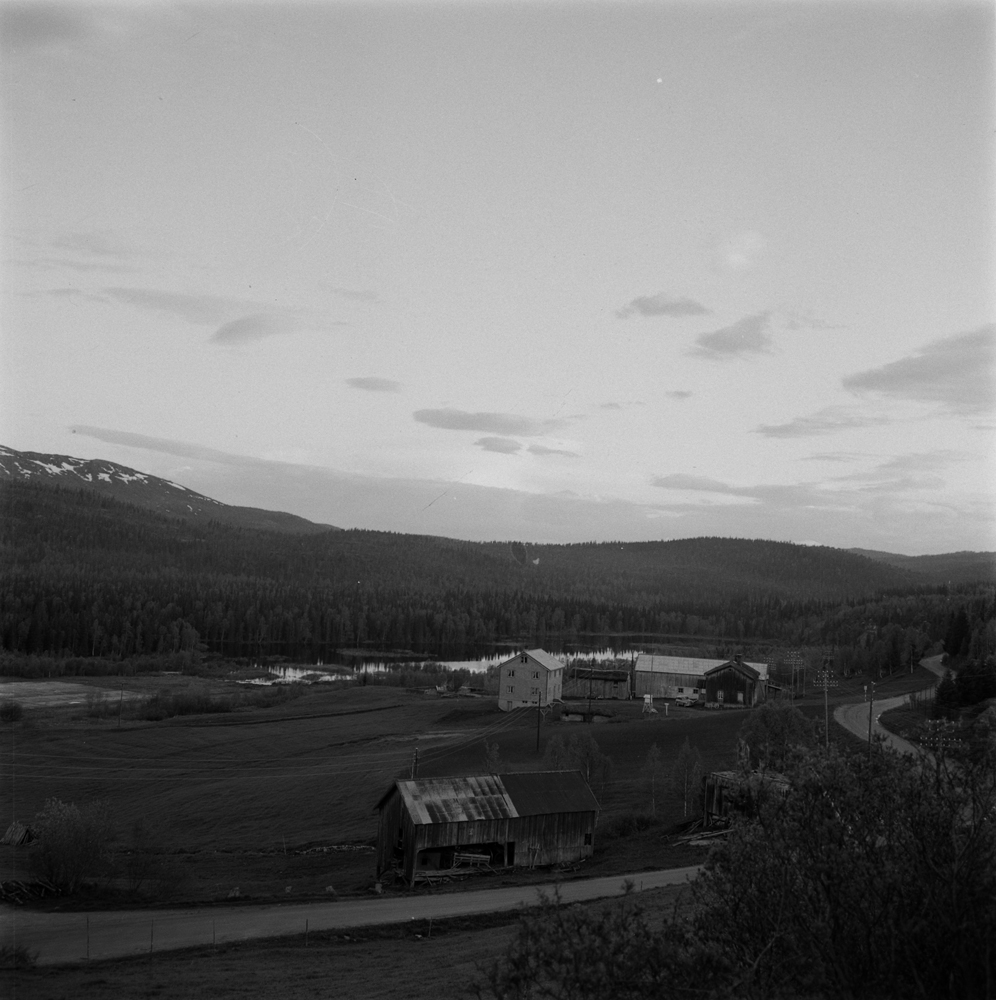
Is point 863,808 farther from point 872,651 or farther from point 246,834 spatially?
point 872,651

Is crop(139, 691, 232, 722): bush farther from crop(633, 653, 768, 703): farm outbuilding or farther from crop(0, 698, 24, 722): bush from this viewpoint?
crop(633, 653, 768, 703): farm outbuilding

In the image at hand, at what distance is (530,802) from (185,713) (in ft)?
154

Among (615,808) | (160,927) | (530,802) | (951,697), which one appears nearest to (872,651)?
(951,697)

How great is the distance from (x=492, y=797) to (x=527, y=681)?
32.8 meters

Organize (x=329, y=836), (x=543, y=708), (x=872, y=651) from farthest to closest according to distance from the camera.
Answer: (x=872, y=651) → (x=543, y=708) → (x=329, y=836)

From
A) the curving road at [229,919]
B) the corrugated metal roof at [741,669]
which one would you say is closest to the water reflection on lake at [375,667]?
the corrugated metal roof at [741,669]

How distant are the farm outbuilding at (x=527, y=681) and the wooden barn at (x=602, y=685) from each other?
391 inches

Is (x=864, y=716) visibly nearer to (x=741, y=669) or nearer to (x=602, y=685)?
(x=741, y=669)

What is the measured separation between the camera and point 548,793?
35.6m

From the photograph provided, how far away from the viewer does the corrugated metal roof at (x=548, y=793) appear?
3478cm

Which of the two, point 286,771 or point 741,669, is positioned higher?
point 741,669

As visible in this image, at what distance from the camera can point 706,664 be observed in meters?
77.1

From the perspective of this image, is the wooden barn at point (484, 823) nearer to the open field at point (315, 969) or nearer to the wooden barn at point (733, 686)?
the open field at point (315, 969)

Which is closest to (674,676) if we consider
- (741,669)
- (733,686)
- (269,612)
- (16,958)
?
(733,686)
